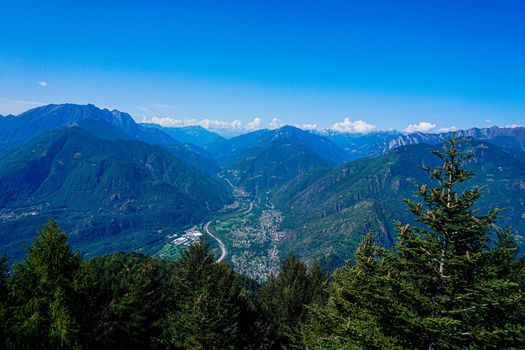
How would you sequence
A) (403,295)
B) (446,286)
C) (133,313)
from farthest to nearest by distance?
1. (133,313)
2. (403,295)
3. (446,286)

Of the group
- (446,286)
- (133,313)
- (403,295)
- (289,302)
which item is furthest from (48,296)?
(289,302)

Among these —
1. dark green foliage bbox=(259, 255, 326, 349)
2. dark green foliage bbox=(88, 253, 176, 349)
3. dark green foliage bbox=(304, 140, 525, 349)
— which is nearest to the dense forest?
dark green foliage bbox=(304, 140, 525, 349)

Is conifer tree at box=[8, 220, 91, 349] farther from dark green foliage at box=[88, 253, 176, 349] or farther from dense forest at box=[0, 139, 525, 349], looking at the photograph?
dark green foliage at box=[88, 253, 176, 349]

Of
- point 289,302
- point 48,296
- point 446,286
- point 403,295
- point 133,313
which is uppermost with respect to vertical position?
point 446,286

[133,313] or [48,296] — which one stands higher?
[48,296]

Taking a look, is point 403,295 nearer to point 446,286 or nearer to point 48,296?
point 446,286

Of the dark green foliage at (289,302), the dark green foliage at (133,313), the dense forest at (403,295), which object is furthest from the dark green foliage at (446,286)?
the dark green foliage at (289,302)

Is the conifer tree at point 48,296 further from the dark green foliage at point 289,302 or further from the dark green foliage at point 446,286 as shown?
the dark green foliage at point 289,302
